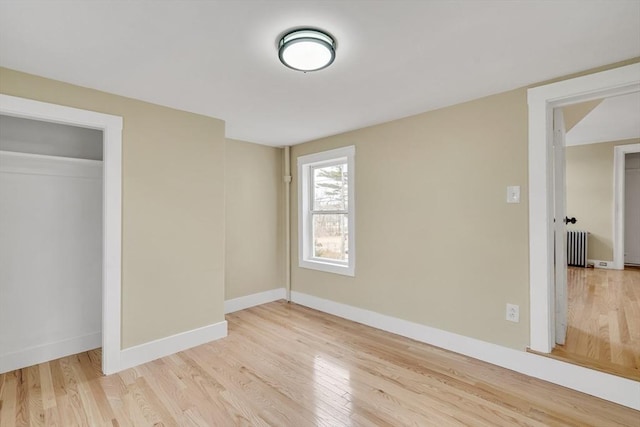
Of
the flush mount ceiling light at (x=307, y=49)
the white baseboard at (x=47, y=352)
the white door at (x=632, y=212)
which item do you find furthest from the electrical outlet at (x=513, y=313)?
the white door at (x=632, y=212)

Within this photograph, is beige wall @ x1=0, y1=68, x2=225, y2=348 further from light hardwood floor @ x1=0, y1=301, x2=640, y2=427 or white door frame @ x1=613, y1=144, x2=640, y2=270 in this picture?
white door frame @ x1=613, y1=144, x2=640, y2=270

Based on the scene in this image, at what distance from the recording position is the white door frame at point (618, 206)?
559 centimetres

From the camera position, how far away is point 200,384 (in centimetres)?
232

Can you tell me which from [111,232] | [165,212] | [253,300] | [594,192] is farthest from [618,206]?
[111,232]

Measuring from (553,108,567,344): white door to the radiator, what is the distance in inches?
176

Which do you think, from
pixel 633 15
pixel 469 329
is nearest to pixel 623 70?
pixel 633 15

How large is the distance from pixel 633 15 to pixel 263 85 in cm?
222

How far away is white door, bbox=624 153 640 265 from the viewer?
5934mm

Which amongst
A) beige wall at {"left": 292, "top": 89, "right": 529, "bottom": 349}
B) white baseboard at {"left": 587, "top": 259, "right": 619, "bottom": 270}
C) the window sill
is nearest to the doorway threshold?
beige wall at {"left": 292, "top": 89, "right": 529, "bottom": 349}

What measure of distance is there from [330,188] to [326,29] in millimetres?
2650

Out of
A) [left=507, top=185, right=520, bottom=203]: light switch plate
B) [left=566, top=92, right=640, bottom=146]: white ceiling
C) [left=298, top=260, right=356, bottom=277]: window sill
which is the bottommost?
[left=298, top=260, right=356, bottom=277]: window sill

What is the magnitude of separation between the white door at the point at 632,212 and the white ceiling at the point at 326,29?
19.1 feet

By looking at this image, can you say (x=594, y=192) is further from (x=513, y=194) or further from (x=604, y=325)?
(x=513, y=194)

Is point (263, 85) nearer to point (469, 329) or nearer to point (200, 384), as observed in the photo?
point (200, 384)
